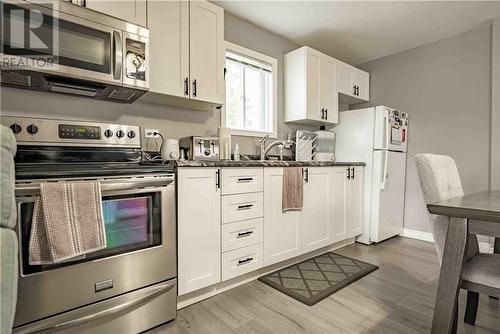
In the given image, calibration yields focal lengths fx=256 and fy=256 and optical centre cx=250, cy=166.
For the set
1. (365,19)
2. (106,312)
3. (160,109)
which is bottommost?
(106,312)

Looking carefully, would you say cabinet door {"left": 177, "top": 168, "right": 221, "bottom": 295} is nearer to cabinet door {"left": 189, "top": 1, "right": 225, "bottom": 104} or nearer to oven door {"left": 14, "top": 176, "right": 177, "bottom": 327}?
oven door {"left": 14, "top": 176, "right": 177, "bottom": 327}

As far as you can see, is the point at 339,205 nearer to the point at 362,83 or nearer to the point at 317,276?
the point at 317,276

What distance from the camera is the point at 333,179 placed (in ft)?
8.99

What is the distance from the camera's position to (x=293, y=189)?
230 cm

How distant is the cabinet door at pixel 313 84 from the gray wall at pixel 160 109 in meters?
0.34

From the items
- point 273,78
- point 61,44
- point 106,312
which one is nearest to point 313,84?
point 273,78

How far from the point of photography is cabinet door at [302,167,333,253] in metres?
2.46

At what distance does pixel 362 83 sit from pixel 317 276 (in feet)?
9.26

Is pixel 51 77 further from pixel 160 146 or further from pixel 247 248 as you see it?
pixel 247 248

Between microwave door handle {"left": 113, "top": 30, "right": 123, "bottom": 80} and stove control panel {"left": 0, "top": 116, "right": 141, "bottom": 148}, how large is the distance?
1.10 feet

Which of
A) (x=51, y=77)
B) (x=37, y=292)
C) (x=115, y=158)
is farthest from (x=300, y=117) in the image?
(x=37, y=292)

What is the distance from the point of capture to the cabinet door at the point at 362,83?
3583 mm

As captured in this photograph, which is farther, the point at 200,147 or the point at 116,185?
the point at 200,147

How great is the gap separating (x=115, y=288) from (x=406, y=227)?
348cm
